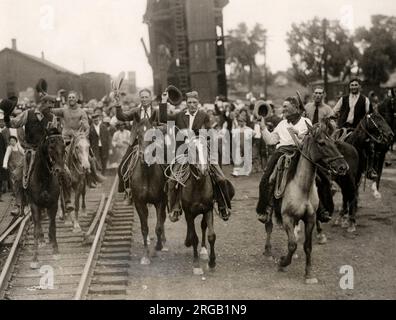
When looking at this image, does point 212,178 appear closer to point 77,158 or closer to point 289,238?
point 289,238

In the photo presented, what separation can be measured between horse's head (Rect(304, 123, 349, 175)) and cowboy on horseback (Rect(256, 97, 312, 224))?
589 millimetres

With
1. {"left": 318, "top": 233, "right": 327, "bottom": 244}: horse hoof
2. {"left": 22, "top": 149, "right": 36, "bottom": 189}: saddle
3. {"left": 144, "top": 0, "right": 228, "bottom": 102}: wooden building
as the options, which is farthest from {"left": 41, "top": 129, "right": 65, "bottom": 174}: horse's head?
{"left": 144, "top": 0, "right": 228, "bottom": 102}: wooden building

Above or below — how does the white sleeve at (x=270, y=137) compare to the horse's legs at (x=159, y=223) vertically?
above

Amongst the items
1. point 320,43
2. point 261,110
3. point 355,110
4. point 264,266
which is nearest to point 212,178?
point 261,110

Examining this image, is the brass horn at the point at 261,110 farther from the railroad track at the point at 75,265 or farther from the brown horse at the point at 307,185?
the railroad track at the point at 75,265

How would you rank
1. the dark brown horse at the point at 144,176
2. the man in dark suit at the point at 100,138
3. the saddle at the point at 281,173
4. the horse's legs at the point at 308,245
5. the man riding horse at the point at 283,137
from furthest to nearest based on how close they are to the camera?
1. the man in dark suit at the point at 100,138
2. the dark brown horse at the point at 144,176
3. the man riding horse at the point at 283,137
4. the saddle at the point at 281,173
5. the horse's legs at the point at 308,245

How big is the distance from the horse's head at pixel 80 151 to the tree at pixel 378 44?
12.6 m

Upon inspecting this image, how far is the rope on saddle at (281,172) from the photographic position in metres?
9.14

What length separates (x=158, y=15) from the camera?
1471 inches

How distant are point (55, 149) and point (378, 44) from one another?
1833cm

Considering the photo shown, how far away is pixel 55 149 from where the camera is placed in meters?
9.59

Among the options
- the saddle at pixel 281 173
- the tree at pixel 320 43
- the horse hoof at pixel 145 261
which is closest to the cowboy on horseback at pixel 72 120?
the horse hoof at pixel 145 261

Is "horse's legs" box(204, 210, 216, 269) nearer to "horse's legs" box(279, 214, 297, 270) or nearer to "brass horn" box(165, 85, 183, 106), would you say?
"horse's legs" box(279, 214, 297, 270)

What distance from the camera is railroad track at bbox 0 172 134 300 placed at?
8.60 m
